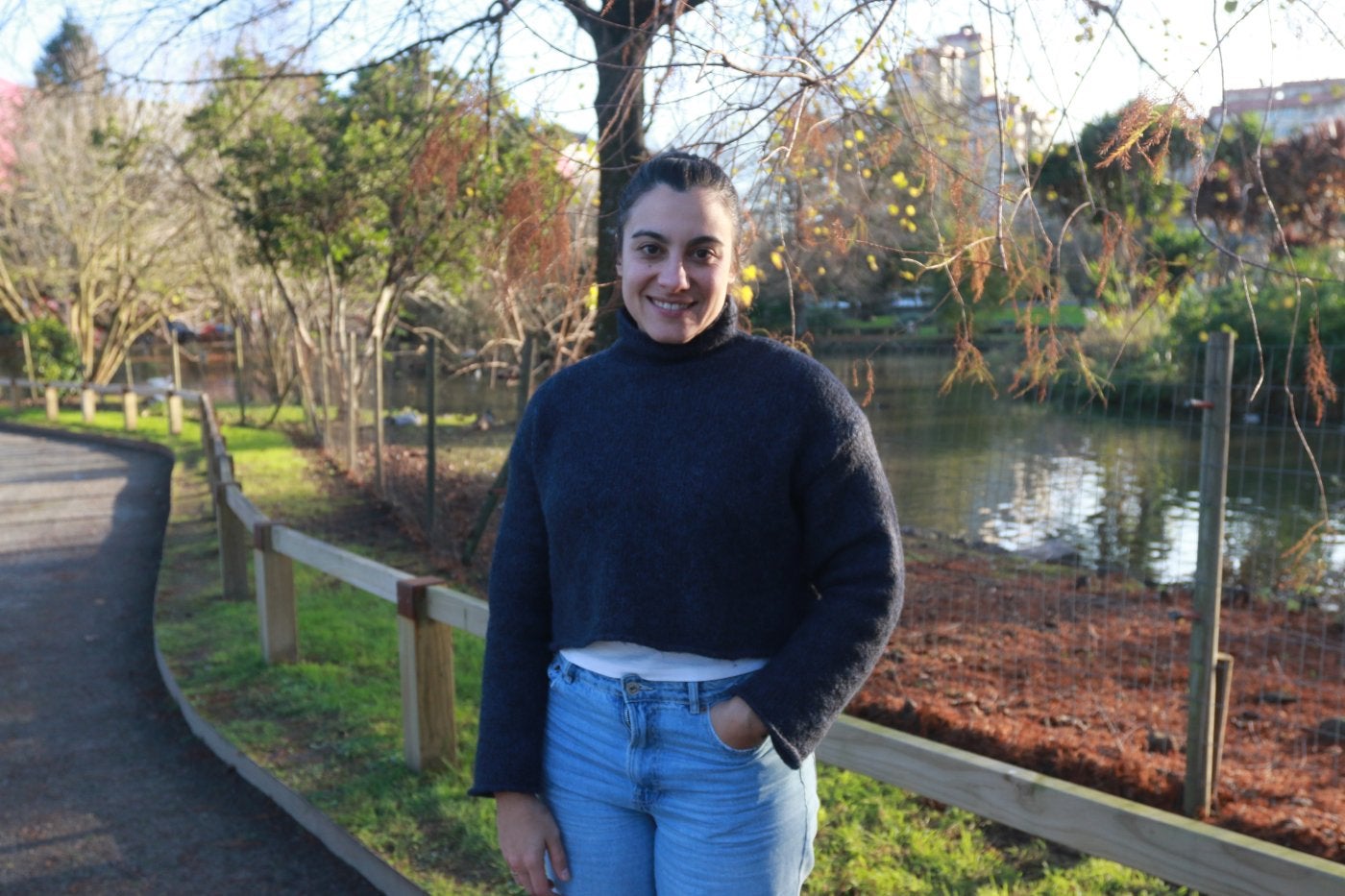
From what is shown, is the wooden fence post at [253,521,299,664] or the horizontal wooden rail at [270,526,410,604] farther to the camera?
the wooden fence post at [253,521,299,664]

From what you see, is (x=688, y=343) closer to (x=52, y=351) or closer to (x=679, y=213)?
(x=679, y=213)

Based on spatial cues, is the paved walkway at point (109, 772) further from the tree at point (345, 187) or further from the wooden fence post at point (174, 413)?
the wooden fence post at point (174, 413)

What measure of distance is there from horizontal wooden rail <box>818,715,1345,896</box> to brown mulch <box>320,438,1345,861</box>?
1.47m

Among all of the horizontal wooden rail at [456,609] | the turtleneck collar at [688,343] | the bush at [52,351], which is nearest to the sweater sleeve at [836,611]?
the turtleneck collar at [688,343]

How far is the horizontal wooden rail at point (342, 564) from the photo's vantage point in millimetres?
4824

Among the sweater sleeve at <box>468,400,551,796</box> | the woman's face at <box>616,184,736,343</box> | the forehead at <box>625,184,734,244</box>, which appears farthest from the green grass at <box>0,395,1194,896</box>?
the forehead at <box>625,184,734,244</box>

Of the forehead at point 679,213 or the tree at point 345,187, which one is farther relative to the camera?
the tree at point 345,187

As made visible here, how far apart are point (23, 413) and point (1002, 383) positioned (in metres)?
19.9

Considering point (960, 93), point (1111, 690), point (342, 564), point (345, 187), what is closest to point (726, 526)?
point (960, 93)

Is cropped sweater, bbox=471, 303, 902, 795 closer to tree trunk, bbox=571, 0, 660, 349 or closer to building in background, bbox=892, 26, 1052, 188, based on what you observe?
building in background, bbox=892, 26, 1052, 188

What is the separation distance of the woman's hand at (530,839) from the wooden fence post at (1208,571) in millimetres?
2791

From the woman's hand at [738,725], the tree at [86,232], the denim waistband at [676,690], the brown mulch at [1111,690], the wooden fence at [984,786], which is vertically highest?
the tree at [86,232]

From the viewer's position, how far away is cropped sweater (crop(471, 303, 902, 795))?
1.83m

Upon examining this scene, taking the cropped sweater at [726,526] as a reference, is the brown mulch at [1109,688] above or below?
below
